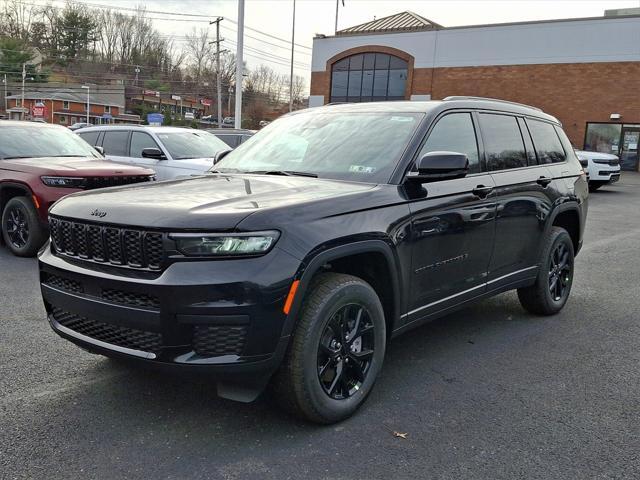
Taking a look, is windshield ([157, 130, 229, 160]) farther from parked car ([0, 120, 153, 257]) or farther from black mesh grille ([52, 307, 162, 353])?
black mesh grille ([52, 307, 162, 353])

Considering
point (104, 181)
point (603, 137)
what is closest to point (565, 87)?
point (603, 137)

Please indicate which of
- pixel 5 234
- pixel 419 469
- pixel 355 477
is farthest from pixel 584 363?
pixel 5 234

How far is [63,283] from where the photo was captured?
10.4 feet

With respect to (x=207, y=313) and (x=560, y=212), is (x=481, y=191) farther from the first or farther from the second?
(x=207, y=313)

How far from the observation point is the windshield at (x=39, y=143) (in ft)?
25.8

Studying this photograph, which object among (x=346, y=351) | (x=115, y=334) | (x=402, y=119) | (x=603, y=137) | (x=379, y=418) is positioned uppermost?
(x=603, y=137)

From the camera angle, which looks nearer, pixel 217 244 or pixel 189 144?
pixel 217 244

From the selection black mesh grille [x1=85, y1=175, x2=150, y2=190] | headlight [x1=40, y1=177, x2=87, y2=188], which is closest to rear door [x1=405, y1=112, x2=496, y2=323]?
black mesh grille [x1=85, y1=175, x2=150, y2=190]

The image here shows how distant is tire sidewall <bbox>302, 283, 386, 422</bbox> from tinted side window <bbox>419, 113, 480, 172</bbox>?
1160 millimetres

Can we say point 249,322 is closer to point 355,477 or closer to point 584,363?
point 355,477

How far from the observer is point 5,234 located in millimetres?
7418

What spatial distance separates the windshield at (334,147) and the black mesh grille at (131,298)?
4.79 feet

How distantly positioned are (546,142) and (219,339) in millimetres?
3892

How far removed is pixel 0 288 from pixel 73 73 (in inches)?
3608
